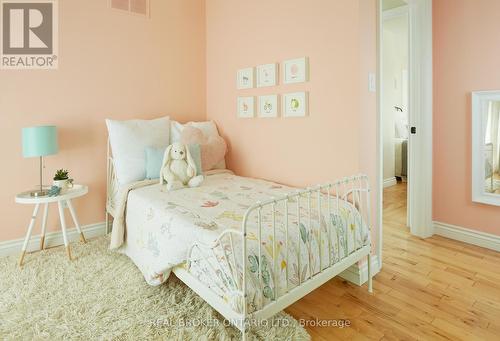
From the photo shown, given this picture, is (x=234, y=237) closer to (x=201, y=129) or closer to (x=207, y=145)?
(x=207, y=145)

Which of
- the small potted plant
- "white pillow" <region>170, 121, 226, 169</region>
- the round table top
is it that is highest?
"white pillow" <region>170, 121, 226, 169</region>

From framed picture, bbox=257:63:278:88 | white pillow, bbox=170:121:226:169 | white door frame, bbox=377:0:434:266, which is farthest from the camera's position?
white pillow, bbox=170:121:226:169

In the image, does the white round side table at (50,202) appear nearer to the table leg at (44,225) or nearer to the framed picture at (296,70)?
the table leg at (44,225)

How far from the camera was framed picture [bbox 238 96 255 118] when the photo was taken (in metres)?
2.91

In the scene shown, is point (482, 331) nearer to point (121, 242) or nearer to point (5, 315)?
point (121, 242)

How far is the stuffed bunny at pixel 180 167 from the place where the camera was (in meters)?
2.49

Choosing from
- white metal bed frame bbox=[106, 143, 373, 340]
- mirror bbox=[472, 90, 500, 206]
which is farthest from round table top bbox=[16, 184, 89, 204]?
mirror bbox=[472, 90, 500, 206]

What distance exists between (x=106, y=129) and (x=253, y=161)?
1396 mm

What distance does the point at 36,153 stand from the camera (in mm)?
2330

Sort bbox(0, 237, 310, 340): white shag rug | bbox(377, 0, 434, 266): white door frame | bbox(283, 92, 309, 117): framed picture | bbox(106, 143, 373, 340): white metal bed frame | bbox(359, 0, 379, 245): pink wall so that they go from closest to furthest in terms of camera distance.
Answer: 1. bbox(106, 143, 373, 340): white metal bed frame
2. bbox(0, 237, 310, 340): white shag rug
3. bbox(359, 0, 379, 245): pink wall
4. bbox(283, 92, 309, 117): framed picture
5. bbox(377, 0, 434, 266): white door frame

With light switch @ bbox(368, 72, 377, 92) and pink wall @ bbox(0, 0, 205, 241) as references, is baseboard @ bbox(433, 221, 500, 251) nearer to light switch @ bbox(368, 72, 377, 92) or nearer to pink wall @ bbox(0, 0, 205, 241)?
light switch @ bbox(368, 72, 377, 92)

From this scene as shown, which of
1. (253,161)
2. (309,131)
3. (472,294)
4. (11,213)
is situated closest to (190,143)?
(253,161)

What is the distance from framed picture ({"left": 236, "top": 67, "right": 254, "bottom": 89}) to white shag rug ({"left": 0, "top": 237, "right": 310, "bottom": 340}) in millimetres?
1770

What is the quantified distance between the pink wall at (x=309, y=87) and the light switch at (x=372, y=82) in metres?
0.04
